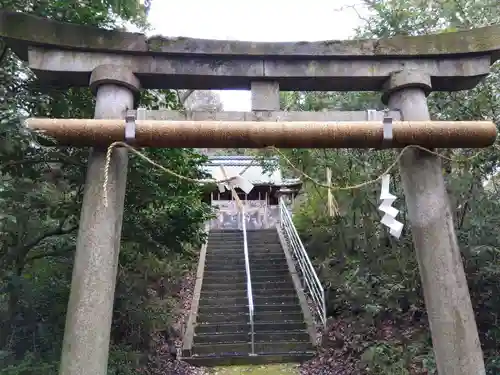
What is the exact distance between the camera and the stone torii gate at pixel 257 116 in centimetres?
297

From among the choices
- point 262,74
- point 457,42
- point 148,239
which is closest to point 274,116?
Answer: point 262,74

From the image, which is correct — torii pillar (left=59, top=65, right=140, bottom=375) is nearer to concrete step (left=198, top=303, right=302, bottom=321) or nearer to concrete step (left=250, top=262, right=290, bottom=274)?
concrete step (left=198, top=303, right=302, bottom=321)

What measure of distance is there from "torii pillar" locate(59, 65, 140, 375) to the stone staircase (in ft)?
12.5

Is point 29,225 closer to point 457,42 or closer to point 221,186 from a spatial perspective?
point 221,186

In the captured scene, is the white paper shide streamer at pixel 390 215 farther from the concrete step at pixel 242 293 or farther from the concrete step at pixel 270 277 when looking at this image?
the concrete step at pixel 270 277

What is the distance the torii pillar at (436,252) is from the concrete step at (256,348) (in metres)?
3.72

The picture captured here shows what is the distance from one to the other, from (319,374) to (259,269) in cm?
407

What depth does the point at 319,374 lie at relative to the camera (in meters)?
5.88

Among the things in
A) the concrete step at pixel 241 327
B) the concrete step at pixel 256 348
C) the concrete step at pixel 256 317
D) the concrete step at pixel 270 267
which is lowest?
the concrete step at pixel 256 348

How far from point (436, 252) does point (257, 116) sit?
5.68 ft

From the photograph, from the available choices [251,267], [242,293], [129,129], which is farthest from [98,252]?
[251,267]

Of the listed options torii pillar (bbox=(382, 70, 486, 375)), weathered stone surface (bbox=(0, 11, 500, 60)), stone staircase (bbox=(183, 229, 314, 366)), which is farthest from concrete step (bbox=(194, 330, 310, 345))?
weathered stone surface (bbox=(0, 11, 500, 60))

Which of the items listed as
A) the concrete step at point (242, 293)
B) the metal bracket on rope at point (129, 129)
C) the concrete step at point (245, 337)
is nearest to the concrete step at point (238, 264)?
the concrete step at point (242, 293)

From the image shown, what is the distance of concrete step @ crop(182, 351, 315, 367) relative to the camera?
20.5 ft
